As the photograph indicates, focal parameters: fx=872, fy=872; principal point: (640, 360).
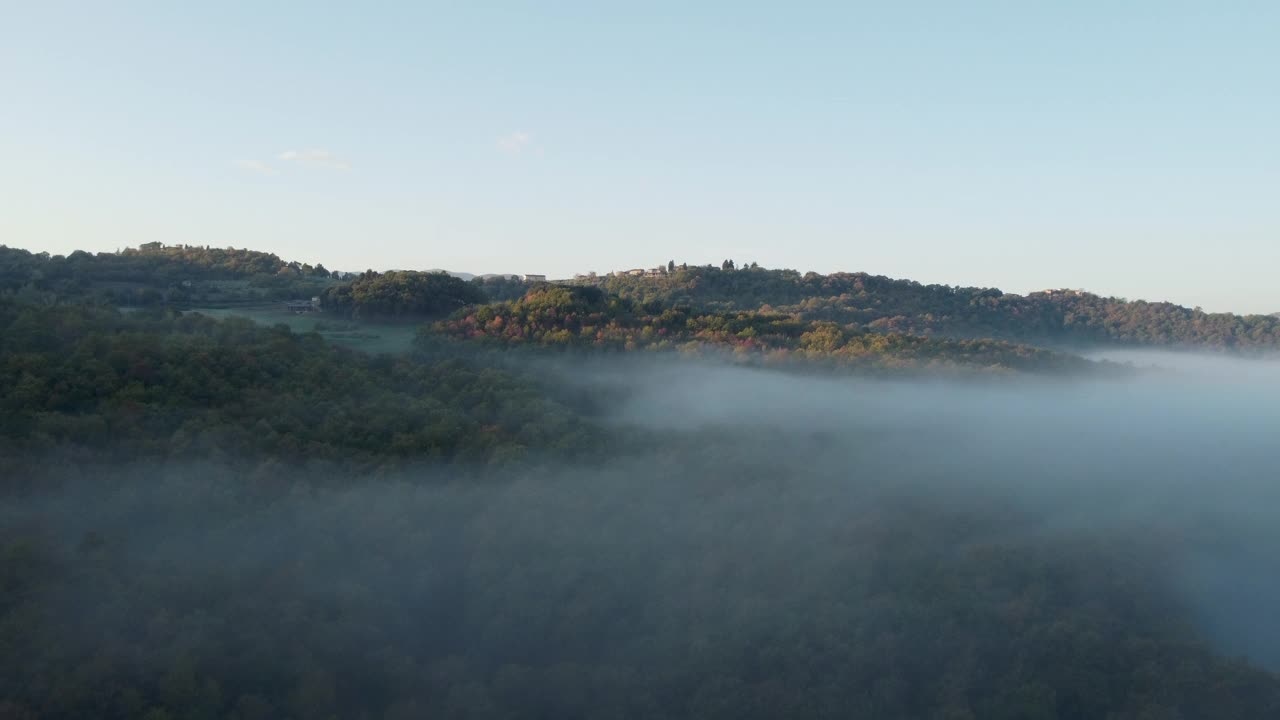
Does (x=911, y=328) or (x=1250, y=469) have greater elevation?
(x=911, y=328)

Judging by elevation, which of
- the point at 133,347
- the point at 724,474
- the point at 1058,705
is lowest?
the point at 1058,705

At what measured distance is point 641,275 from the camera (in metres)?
72.6

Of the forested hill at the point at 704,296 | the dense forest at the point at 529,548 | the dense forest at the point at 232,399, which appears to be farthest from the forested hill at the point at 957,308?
the dense forest at the point at 232,399

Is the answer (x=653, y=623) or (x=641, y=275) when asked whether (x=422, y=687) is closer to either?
(x=653, y=623)

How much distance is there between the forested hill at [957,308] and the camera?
62.1 meters

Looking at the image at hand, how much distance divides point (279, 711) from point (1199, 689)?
496 inches

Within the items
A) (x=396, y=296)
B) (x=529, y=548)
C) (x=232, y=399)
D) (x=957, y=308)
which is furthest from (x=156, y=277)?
(x=957, y=308)

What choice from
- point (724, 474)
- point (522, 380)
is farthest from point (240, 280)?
point (724, 474)

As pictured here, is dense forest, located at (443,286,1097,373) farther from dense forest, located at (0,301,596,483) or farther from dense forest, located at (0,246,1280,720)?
dense forest, located at (0,301,596,483)

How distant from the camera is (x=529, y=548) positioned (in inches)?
577

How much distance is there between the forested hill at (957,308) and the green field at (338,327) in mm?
28174

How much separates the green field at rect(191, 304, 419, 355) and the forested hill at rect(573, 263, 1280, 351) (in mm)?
28174

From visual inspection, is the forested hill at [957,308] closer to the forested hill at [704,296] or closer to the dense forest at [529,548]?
the forested hill at [704,296]

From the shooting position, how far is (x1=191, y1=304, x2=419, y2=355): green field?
2859cm
